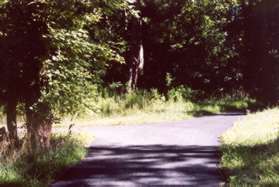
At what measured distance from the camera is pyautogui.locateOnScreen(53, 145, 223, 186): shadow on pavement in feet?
29.5

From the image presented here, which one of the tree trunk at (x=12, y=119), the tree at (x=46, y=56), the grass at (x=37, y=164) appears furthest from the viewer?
the tree trunk at (x=12, y=119)

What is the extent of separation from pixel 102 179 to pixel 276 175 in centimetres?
291

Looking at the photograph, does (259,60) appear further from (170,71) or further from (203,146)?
(203,146)

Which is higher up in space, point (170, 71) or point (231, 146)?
point (170, 71)

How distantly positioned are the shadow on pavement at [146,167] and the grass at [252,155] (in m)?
0.34

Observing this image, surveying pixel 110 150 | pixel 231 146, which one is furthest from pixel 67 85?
pixel 231 146

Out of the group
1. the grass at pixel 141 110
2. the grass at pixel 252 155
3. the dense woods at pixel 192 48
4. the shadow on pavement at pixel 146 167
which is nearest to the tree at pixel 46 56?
the dense woods at pixel 192 48

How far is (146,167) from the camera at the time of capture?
10109 millimetres

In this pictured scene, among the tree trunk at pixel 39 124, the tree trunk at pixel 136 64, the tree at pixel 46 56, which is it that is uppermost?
the tree trunk at pixel 136 64

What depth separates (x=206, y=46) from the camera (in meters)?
34.4

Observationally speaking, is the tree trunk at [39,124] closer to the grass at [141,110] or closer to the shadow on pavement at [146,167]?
the shadow on pavement at [146,167]

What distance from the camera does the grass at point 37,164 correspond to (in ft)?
28.3

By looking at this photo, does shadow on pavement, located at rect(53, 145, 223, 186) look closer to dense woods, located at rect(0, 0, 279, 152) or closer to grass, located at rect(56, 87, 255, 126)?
dense woods, located at rect(0, 0, 279, 152)

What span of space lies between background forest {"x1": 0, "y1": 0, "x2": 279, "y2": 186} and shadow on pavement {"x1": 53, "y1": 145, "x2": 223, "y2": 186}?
3.91ft
